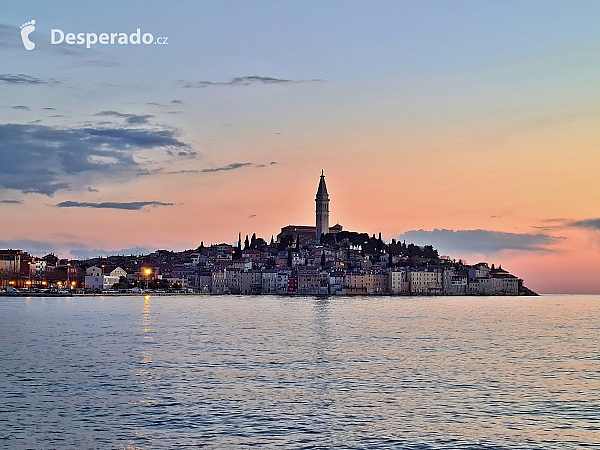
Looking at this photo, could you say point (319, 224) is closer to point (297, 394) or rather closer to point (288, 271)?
point (288, 271)

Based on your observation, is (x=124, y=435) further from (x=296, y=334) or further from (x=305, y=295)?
(x=305, y=295)

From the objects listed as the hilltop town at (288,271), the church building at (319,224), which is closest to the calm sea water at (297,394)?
the hilltop town at (288,271)

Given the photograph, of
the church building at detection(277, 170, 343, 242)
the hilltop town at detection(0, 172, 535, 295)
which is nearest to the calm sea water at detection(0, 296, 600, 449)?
the hilltop town at detection(0, 172, 535, 295)

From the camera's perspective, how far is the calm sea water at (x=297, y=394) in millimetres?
15734

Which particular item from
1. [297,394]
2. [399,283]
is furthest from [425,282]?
[297,394]

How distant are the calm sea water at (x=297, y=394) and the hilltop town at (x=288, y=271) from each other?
108909mm

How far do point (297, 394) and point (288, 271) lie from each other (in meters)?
143

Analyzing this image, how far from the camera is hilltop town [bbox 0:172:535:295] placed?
14800 centimetres

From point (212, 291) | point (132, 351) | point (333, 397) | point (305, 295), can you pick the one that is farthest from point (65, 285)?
point (333, 397)

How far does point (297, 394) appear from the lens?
20.5 meters

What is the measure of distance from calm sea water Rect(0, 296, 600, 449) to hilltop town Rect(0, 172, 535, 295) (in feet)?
357

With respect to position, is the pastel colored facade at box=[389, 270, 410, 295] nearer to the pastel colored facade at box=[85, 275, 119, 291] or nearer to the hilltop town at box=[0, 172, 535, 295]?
the hilltop town at box=[0, 172, 535, 295]

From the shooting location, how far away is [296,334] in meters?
41.6

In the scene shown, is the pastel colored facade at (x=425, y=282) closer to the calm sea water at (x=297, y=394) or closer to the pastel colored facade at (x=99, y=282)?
the pastel colored facade at (x=99, y=282)
